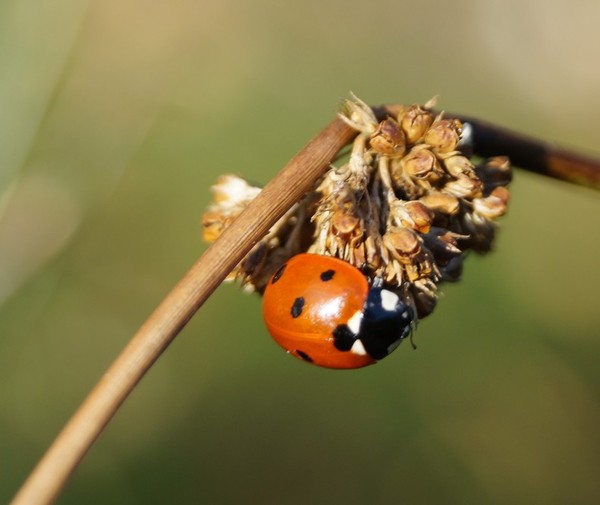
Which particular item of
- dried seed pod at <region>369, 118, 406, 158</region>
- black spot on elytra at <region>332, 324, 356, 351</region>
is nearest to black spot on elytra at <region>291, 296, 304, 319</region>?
black spot on elytra at <region>332, 324, 356, 351</region>

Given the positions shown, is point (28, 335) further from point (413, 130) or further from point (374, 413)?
point (413, 130)

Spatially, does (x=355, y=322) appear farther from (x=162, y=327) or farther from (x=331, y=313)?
(x=162, y=327)

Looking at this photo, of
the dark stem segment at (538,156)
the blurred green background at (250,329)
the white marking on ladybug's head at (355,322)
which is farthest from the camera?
the blurred green background at (250,329)

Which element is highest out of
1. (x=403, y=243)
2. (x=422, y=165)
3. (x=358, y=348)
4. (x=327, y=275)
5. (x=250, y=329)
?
(x=422, y=165)

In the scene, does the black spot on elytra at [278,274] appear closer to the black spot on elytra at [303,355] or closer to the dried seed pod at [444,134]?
the black spot on elytra at [303,355]

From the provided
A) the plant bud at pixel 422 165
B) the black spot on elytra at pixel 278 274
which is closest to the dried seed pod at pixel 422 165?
the plant bud at pixel 422 165


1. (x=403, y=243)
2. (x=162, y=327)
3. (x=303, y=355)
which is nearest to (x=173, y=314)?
(x=162, y=327)

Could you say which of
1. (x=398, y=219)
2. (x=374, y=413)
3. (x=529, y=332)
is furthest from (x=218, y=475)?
(x=398, y=219)

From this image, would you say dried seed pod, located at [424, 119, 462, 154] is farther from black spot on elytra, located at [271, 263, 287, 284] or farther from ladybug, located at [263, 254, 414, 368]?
black spot on elytra, located at [271, 263, 287, 284]
